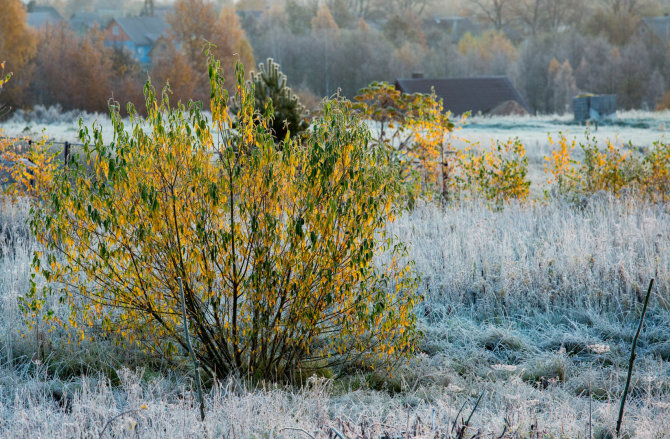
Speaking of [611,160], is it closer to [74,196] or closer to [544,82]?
[74,196]

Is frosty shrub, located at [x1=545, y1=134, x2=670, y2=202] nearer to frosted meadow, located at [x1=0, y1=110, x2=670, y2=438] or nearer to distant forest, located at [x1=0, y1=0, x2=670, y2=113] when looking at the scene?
frosted meadow, located at [x1=0, y1=110, x2=670, y2=438]

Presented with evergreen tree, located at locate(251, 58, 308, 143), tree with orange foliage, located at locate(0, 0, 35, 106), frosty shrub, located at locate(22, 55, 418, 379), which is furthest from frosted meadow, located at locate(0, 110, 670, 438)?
tree with orange foliage, located at locate(0, 0, 35, 106)

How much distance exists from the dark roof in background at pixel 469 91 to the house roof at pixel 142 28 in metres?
33.0

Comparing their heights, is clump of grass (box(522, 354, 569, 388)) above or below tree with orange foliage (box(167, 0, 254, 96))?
below

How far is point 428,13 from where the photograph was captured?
7131cm

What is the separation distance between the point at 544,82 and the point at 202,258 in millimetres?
46313

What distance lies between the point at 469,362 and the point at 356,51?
4790cm

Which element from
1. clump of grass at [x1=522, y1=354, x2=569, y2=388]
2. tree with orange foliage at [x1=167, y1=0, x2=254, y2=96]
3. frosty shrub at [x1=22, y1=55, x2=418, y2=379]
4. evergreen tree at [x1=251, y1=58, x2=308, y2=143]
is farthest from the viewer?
tree with orange foliage at [x1=167, y1=0, x2=254, y2=96]

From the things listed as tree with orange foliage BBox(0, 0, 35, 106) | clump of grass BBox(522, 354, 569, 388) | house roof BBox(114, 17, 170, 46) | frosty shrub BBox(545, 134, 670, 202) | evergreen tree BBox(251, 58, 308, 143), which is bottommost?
clump of grass BBox(522, 354, 569, 388)

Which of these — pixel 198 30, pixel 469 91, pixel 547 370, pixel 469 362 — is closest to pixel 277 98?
pixel 469 362

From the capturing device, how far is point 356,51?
5025 centimetres

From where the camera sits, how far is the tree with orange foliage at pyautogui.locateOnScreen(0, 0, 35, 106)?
97.0 feet

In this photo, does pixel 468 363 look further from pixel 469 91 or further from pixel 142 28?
pixel 142 28

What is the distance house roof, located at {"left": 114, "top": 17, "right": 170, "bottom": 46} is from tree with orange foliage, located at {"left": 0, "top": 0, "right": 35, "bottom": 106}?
29.1 m
